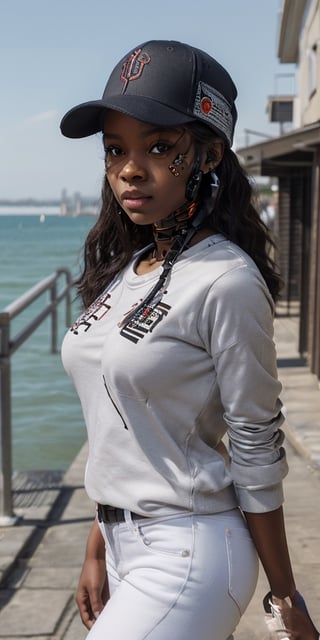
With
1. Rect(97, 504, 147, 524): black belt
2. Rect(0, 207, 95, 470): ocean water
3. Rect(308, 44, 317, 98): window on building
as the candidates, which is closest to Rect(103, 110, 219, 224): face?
Rect(97, 504, 147, 524): black belt

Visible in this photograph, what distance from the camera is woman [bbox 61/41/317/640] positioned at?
1610 mm

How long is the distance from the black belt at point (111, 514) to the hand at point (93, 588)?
22 centimetres

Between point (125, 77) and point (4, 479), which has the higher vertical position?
point (125, 77)

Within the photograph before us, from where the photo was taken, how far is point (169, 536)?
1.66m

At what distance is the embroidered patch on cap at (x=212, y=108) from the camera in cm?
169

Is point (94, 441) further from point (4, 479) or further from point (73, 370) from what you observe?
point (4, 479)

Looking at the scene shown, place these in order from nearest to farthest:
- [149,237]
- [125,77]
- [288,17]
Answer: [125,77], [149,237], [288,17]

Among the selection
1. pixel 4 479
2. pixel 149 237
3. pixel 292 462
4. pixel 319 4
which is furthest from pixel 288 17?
pixel 149 237

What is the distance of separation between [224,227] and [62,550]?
120 inches

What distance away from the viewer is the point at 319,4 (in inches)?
461

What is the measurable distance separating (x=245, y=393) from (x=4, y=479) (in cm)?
331

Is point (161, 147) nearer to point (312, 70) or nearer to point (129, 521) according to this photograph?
point (129, 521)

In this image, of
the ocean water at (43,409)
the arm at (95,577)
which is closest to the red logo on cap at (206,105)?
the arm at (95,577)

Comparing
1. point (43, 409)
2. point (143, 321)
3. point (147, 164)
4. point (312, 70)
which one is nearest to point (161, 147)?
point (147, 164)
